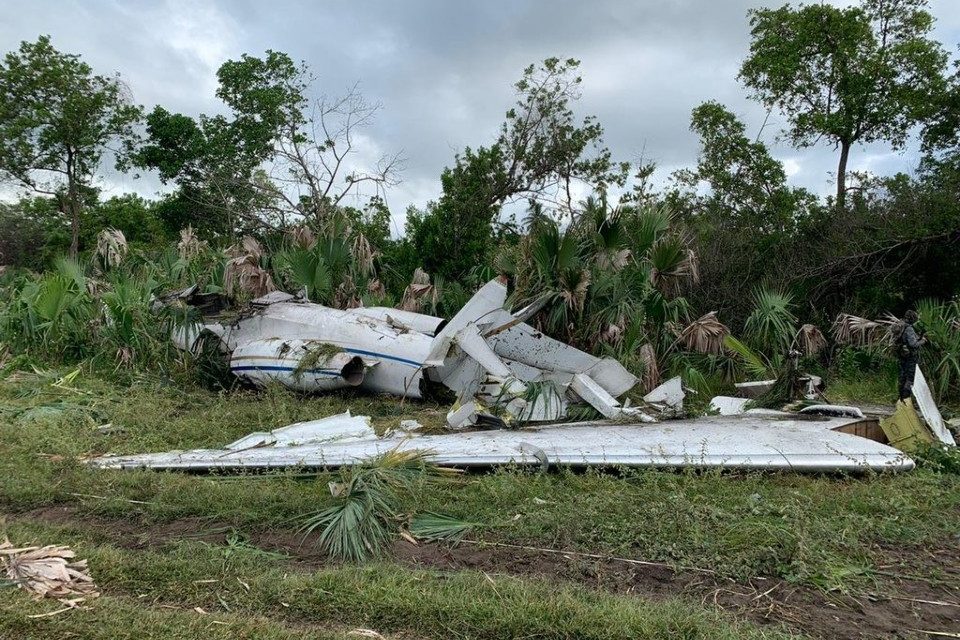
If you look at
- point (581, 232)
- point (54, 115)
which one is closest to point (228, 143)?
point (54, 115)

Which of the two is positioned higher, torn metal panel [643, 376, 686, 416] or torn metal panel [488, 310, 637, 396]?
torn metal panel [488, 310, 637, 396]

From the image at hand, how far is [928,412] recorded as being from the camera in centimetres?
697

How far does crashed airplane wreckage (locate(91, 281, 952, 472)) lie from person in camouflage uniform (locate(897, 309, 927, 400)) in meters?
0.14

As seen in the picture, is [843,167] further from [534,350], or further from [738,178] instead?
[534,350]

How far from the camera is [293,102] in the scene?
2386cm

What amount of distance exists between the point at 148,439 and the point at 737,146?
20.1 metres

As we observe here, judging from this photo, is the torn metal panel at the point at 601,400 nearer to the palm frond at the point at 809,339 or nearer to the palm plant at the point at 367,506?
the palm plant at the point at 367,506

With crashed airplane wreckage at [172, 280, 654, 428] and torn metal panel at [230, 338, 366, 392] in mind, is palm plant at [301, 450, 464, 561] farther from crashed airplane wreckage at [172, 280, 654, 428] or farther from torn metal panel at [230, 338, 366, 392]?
torn metal panel at [230, 338, 366, 392]

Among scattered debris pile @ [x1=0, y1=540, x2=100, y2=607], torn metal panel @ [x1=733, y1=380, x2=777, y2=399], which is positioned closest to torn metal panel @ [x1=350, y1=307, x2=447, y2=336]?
torn metal panel @ [x1=733, y1=380, x2=777, y2=399]

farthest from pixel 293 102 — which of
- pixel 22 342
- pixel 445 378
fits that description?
pixel 445 378

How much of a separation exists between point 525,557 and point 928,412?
202 inches

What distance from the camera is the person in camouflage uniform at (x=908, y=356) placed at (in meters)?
7.07

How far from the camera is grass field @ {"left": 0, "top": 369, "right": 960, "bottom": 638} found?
3340 mm

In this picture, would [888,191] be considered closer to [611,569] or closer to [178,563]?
[611,569]
